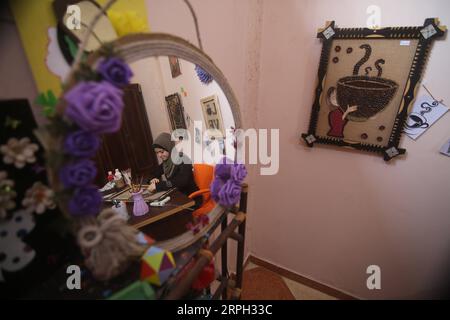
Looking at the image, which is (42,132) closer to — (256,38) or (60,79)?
(60,79)

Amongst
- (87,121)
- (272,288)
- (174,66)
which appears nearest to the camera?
(87,121)

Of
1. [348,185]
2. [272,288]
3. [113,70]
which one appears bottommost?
[272,288]

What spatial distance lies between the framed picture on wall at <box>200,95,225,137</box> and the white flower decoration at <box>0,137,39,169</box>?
49 centimetres

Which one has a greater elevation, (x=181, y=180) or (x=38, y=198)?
(x=38, y=198)

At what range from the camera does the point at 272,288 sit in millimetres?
1646

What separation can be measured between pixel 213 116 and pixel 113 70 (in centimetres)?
42

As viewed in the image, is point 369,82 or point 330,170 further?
point 330,170

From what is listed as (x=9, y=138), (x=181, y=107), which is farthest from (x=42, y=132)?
(x=181, y=107)

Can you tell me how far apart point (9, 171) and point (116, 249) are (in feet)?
0.90

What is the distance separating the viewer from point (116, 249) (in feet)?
1.45

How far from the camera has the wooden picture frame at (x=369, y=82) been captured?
3.06 ft

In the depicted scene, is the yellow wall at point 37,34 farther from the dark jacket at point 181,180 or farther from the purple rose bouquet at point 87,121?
the dark jacket at point 181,180

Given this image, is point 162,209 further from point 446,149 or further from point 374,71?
point 446,149

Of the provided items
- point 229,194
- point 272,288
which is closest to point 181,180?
point 229,194
